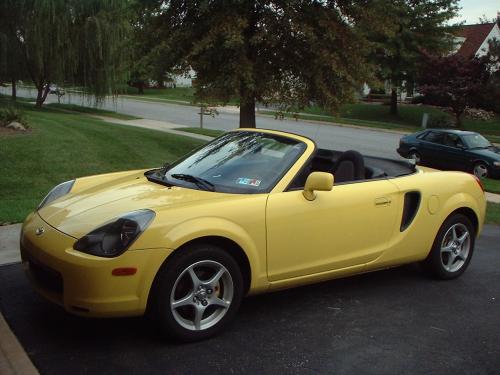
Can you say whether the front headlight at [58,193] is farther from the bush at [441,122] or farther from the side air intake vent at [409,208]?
the bush at [441,122]

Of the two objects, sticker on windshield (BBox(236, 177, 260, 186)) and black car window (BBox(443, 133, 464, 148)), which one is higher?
sticker on windshield (BBox(236, 177, 260, 186))

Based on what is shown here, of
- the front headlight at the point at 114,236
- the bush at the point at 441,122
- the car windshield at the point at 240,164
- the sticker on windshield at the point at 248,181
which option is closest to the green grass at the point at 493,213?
the car windshield at the point at 240,164

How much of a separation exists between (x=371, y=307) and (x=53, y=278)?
2354 mm

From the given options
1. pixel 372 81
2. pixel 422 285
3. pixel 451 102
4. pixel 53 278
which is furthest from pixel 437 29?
pixel 53 278

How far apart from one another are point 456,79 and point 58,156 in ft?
82.7

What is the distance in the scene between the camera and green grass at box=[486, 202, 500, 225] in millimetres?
8539

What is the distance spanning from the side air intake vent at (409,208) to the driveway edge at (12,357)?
2.96 meters

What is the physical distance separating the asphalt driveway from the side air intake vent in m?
0.60

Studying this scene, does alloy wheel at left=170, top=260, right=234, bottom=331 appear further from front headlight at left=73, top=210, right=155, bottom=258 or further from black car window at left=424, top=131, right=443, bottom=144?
black car window at left=424, top=131, right=443, bottom=144

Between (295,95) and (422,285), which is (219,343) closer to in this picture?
(422,285)

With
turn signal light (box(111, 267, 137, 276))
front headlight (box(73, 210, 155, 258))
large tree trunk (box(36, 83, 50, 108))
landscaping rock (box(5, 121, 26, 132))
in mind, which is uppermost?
large tree trunk (box(36, 83, 50, 108))

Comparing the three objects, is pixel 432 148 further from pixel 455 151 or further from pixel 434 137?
pixel 455 151

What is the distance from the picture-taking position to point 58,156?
10.4 m

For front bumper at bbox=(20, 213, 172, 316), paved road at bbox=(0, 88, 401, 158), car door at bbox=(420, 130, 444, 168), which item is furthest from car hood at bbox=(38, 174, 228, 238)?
paved road at bbox=(0, 88, 401, 158)
